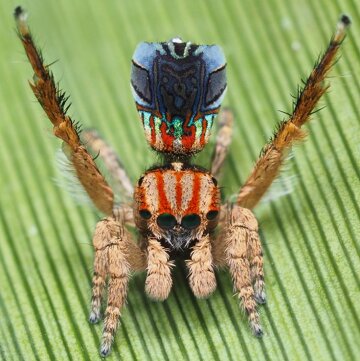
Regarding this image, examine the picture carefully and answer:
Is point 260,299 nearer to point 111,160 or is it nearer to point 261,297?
point 261,297

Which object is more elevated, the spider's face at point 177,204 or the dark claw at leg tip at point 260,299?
the spider's face at point 177,204

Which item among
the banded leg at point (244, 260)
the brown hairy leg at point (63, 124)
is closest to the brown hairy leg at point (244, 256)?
the banded leg at point (244, 260)

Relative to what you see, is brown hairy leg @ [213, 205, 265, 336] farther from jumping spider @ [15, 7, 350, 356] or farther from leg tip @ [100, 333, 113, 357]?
leg tip @ [100, 333, 113, 357]

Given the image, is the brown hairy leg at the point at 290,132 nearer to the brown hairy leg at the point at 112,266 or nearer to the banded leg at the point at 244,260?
the banded leg at the point at 244,260

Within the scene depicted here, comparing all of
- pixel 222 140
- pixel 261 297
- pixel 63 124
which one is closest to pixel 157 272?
pixel 261 297

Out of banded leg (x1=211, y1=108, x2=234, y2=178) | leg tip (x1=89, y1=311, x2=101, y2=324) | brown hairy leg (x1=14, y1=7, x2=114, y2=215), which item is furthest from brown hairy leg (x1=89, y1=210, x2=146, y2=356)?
banded leg (x1=211, y1=108, x2=234, y2=178)

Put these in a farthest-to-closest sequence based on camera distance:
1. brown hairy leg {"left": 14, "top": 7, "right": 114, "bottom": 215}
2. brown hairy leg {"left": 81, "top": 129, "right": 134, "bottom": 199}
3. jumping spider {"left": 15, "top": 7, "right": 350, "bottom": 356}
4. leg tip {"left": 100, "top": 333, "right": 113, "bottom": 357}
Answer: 1. brown hairy leg {"left": 81, "top": 129, "right": 134, "bottom": 199}
2. leg tip {"left": 100, "top": 333, "right": 113, "bottom": 357}
3. jumping spider {"left": 15, "top": 7, "right": 350, "bottom": 356}
4. brown hairy leg {"left": 14, "top": 7, "right": 114, "bottom": 215}
